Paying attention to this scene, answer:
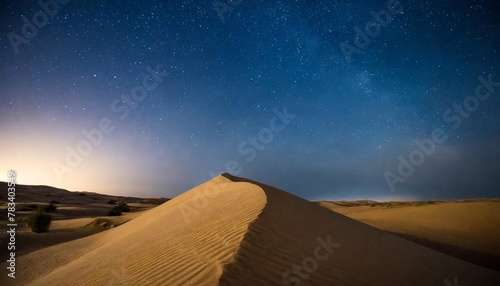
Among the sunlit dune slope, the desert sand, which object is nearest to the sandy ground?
the desert sand

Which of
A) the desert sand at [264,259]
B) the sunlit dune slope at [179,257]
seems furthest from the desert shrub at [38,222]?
the sunlit dune slope at [179,257]

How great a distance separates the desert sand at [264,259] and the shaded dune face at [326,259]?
0.6 inches

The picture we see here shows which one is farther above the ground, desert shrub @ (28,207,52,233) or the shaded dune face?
desert shrub @ (28,207,52,233)

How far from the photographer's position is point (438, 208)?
19.2 meters

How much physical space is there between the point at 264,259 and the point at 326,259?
1329 millimetres

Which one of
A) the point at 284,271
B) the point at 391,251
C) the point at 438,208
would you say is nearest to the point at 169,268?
the point at 284,271

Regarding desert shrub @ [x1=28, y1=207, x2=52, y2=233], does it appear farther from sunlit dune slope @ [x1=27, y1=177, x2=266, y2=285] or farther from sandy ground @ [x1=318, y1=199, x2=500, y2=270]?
sandy ground @ [x1=318, y1=199, x2=500, y2=270]

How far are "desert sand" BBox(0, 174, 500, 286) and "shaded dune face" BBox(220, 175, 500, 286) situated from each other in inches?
0.6

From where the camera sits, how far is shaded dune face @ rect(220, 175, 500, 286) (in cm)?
378

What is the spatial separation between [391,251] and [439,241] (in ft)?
23.0

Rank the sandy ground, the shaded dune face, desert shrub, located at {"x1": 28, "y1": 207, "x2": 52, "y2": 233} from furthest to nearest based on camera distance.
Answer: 1. desert shrub, located at {"x1": 28, "y1": 207, "x2": 52, "y2": 233}
2. the sandy ground
3. the shaded dune face

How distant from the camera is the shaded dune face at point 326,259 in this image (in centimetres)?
378

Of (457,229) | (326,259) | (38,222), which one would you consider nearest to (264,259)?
(326,259)

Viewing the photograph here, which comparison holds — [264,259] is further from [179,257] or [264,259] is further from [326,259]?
[179,257]
